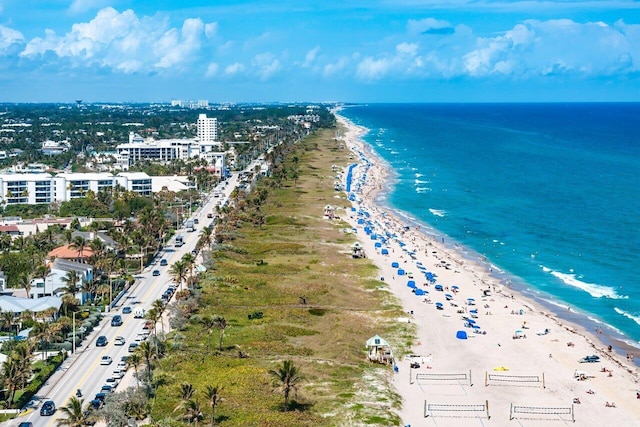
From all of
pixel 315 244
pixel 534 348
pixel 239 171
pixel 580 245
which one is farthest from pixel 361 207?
pixel 534 348

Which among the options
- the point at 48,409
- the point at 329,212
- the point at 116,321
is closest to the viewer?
the point at 48,409

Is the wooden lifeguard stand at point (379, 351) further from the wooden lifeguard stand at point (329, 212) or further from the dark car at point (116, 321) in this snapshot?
the wooden lifeguard stand at point (329, 212)

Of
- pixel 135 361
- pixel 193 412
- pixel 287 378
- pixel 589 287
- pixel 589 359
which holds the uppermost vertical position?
pixel 135 361

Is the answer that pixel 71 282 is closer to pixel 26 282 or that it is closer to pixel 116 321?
pixel 26 282

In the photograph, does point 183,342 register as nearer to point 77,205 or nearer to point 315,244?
point 315,244

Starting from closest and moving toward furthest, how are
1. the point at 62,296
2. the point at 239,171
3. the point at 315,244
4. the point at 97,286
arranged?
the point at 62,296 < the point at 97,286 < the point at 315,244 < the point at 239,171

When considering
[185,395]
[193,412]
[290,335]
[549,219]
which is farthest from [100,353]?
[549,219]
